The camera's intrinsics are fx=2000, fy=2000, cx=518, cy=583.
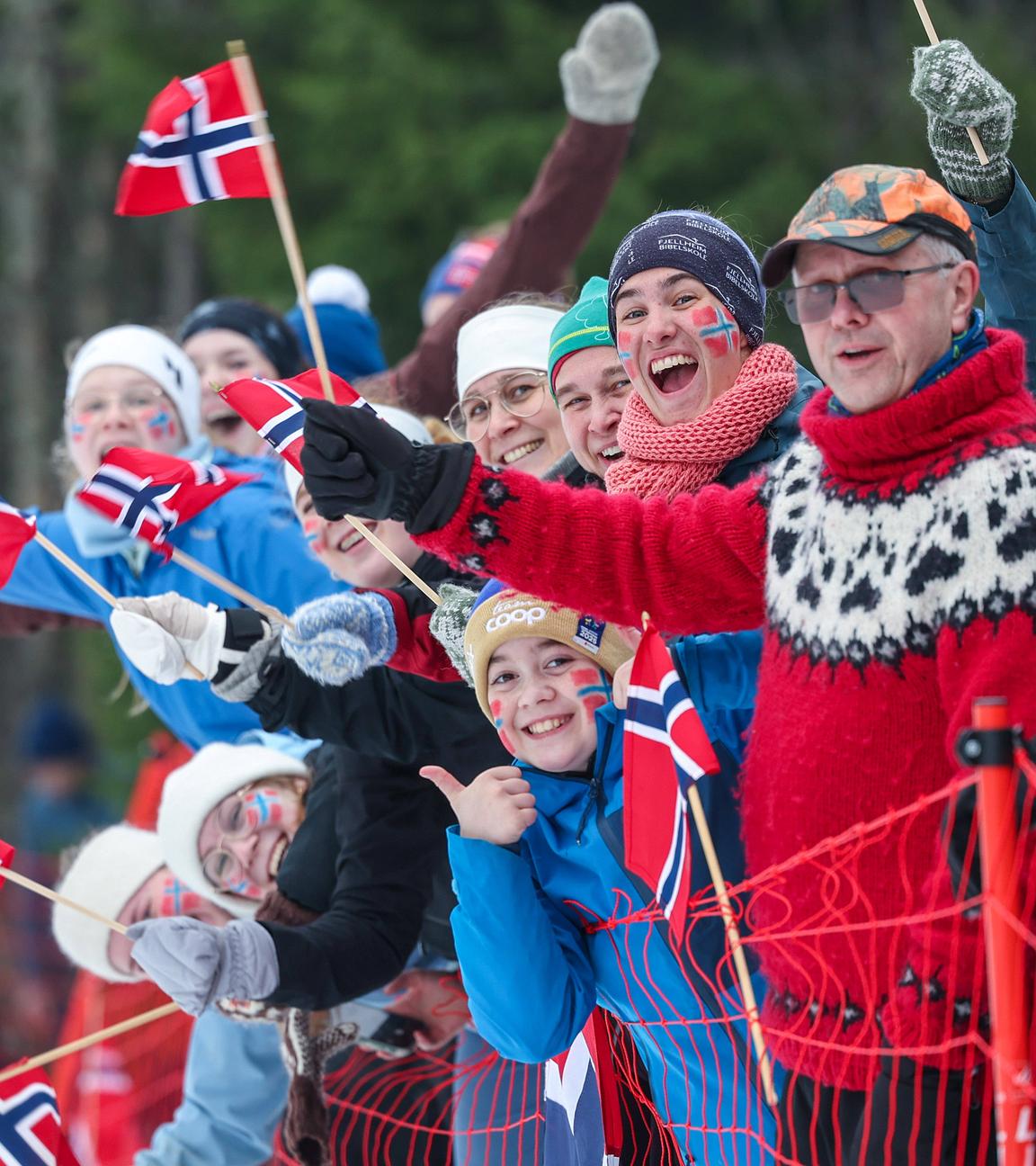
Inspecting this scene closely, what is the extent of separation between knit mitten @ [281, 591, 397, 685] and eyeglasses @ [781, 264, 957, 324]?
3.90ft

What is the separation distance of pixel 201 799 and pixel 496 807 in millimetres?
1368

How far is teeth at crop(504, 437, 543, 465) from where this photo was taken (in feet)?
13.1

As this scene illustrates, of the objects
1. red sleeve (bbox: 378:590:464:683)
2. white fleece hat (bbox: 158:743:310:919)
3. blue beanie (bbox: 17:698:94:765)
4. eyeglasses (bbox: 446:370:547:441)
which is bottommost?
blue beanie (bbox: 17:698:94:765)

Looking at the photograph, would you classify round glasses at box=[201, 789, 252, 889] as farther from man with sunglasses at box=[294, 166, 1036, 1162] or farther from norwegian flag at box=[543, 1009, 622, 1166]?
man with sunglasses at box=[294, 166, 1036, 1162]

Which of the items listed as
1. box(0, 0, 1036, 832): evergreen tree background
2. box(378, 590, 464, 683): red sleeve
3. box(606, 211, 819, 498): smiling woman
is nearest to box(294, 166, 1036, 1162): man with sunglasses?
box(606, 211, 819, 498): smiling woman

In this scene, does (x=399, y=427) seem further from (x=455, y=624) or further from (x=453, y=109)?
(x=453, y=109)

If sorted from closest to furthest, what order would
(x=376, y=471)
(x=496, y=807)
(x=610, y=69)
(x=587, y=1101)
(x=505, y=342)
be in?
(x=376, y=471), (x=496, y=807), (x=587, y=1101), (x=505, y=342), (x=610, y=69)

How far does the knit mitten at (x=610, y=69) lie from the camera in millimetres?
5328

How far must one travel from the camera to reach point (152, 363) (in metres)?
5.11

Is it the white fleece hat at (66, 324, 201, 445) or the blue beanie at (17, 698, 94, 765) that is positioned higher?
the white fleece hat at (66, 324, 201, 445)

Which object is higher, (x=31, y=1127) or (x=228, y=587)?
(x=228, y=587)

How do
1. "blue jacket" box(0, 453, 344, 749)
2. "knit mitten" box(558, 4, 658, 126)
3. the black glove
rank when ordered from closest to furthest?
the black glove
"blue jacket" box(0, 453, 344, 749)
"knit mitten" box(558, 4, 658, 126)

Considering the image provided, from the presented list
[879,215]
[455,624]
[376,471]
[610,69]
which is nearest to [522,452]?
[455,624]

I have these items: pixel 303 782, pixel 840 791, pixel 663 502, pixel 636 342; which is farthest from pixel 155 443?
pixel 840 791
